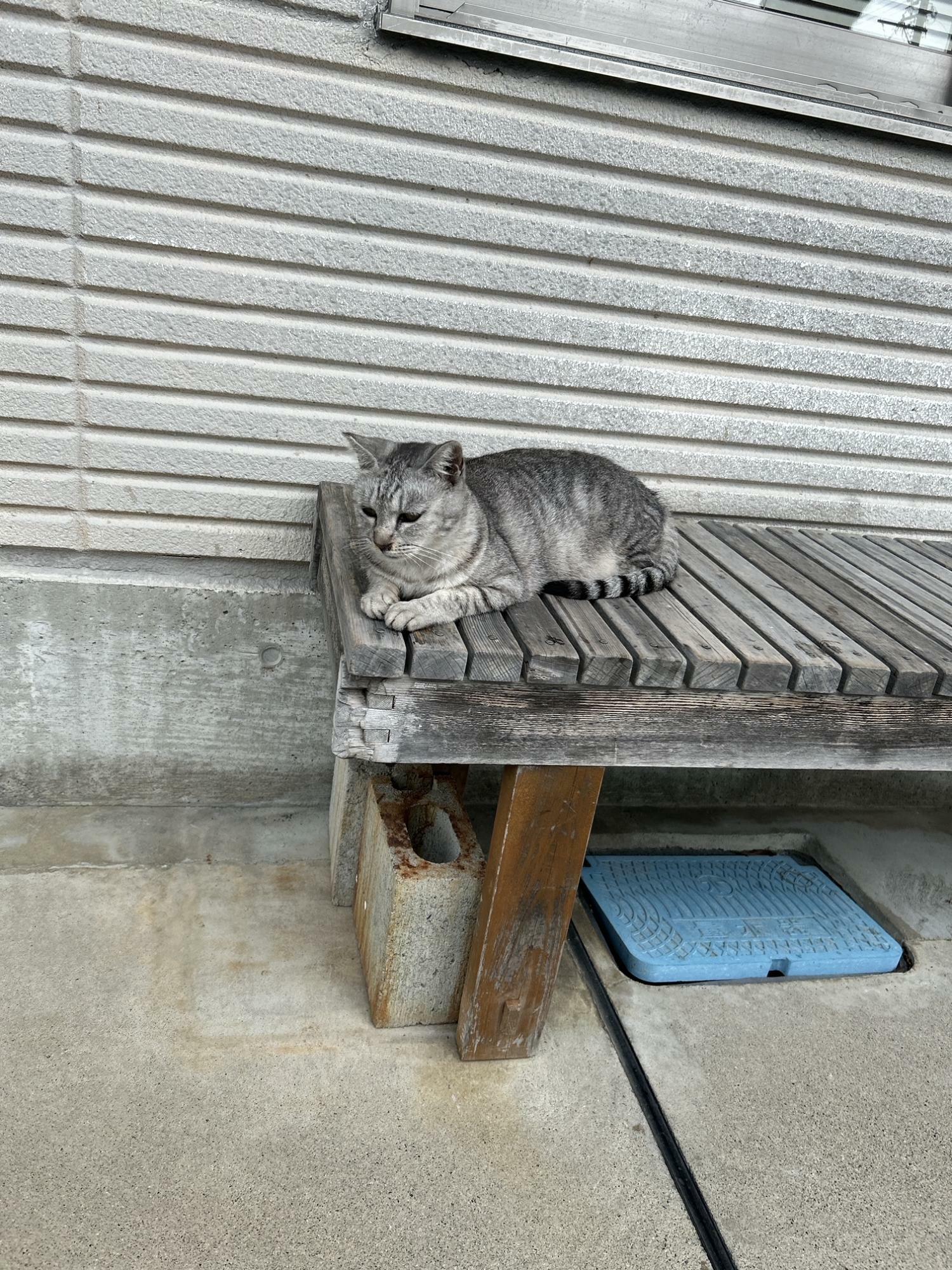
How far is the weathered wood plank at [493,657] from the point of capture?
194cm

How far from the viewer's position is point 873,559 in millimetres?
3145

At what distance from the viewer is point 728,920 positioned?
2881 millimetres

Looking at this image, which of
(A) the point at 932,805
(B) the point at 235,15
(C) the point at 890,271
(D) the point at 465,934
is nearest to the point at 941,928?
(A) the point at 932,805

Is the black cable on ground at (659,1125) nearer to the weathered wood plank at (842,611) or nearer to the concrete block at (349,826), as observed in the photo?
the concrete block at (349,826)

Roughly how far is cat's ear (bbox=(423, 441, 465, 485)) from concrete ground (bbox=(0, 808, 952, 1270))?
56.0 inches

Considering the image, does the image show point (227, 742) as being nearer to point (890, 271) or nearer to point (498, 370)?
point (498, 370)

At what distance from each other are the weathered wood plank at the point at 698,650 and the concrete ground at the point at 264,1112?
1.08 m

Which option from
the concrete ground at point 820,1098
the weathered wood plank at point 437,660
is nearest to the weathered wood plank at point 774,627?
the weathered wood plank at point 437,660

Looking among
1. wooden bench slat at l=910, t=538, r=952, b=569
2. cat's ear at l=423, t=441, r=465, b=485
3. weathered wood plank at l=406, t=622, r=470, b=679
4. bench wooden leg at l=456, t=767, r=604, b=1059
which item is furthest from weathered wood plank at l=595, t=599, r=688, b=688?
wooden bench slat at l=910, t=538, r=952, b=569

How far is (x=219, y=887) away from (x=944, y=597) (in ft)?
8.16

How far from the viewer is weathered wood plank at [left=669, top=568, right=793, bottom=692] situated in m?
2.12

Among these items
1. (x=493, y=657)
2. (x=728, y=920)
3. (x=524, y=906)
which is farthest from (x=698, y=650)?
(x=728, y=920)

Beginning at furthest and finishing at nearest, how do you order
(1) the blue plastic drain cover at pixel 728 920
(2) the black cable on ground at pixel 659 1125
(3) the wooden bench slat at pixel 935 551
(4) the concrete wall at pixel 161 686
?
(3) the wooden bench slat at pixel 935 551
(4) the concrete wall at pixel 161 686
(1) the blue plastic drain cover at pixel 728 920
(2) the black cable on ground at pixel 659 1125

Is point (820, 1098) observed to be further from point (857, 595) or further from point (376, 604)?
point (376, 604)
